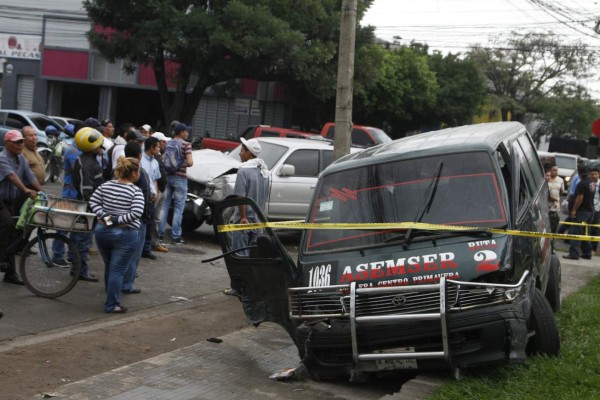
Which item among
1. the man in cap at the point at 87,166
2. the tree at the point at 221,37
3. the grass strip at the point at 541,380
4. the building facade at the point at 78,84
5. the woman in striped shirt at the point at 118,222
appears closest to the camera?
the grass strip at the point at 541,380

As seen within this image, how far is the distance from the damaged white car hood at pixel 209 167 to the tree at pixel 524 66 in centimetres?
4434

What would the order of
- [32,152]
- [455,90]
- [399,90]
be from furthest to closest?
[455,90], [399,90], [32,152]

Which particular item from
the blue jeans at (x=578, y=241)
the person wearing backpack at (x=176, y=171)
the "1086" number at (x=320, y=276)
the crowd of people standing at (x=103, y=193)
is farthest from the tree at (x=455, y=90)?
the "1086" number at (x=320, y=276)

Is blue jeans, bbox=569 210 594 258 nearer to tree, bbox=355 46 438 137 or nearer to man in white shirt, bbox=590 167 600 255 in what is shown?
man in white shirt, bbox=590 167 600 255

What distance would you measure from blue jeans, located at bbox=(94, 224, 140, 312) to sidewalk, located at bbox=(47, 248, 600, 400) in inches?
51.5

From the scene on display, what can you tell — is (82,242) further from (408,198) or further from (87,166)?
(408,198)

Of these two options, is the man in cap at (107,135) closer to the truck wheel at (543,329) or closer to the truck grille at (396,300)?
the truck grille at (396,300)

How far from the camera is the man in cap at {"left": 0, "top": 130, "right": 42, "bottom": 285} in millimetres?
8898

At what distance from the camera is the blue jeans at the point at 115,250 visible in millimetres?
8547

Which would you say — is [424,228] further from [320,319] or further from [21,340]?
[21,340]

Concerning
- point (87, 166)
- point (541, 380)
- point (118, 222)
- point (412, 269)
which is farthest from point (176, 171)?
point (541, 380)

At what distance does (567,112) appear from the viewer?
2424 inches

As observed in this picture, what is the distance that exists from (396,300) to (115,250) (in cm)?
359

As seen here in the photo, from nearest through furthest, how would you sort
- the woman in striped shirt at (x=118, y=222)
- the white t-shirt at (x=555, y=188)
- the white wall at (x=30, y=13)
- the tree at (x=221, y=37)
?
the woman in striped shirt at (x=118, y=222) → the white t-shirt at (x=555, y=188) → the tree at (x=221, y=37) → the white wall at (x=30, y=13)
